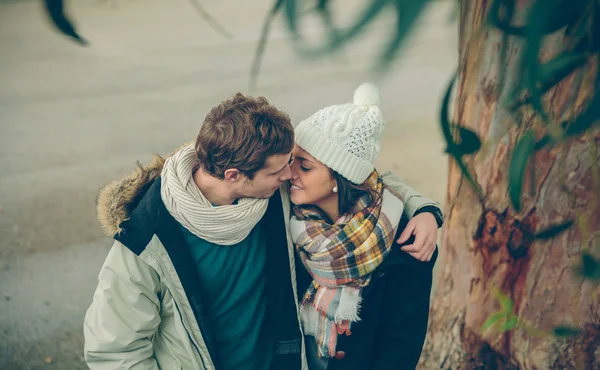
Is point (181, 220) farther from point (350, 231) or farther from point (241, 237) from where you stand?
point (350, 231)

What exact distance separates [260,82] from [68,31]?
4.31m

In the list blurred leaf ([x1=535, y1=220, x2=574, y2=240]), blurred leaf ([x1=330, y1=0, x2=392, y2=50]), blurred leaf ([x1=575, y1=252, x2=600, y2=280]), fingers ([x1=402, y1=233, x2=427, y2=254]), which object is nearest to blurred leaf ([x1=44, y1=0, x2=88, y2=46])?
blurred leaf ([x1=330, y1=0, x2=392, y2=50])

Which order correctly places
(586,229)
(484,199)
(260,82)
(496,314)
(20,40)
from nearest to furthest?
1. (586,229)
2. (484,199)
3. (496,314)
4. (20,40)
5. (260,82)

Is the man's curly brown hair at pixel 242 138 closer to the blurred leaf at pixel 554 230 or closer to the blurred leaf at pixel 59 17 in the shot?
the blurred leaf at pixel 59 17

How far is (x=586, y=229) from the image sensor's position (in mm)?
2086

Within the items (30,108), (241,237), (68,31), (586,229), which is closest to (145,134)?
(30,108)

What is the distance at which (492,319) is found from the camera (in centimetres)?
250

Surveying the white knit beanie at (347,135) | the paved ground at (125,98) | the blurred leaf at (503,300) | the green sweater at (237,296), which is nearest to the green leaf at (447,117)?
the white knit beanie at (347,135)

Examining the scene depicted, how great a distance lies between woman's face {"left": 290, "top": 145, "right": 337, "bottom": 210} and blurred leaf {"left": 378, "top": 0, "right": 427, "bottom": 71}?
0.80 metres

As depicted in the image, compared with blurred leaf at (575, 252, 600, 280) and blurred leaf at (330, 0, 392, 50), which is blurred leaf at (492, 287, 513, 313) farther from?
blurred leaf at (330, 0, 392, 50)

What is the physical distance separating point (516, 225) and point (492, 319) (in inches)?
20.1

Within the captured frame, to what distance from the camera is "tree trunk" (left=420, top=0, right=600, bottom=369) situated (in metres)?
1.99

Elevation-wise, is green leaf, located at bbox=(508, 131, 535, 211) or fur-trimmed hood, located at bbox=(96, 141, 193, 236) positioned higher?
green leaf, located at bbox=(508, 131, 535, 211)

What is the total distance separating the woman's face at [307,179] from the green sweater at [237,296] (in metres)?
0.17
